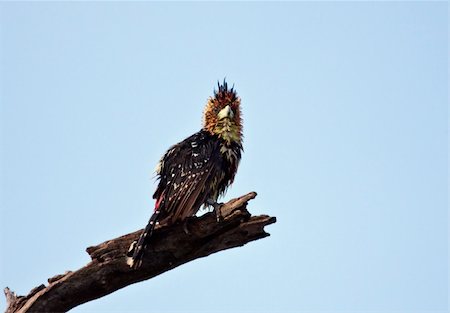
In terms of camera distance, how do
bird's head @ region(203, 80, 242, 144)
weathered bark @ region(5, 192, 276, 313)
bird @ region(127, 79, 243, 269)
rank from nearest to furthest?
weathered bark @ region(5, 192, 276, 313) < bird @ region(127, 79, 243, 269) < bird's head @ region(203, 80, 242, 144)

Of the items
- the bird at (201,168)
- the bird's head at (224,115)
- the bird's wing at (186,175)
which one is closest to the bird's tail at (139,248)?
the bird at (201,168)

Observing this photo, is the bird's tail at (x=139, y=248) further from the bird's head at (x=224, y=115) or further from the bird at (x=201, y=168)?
the bird's head at (x=224, y=115)

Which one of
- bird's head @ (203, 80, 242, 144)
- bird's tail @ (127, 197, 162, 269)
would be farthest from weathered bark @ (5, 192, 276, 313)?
bird's head @ (203, 80, 242, 144)

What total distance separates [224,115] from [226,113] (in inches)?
1.4

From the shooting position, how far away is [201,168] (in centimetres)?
815

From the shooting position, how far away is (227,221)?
23.7ft

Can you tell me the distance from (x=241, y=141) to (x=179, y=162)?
960 mm

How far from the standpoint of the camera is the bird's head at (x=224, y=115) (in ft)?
28.7

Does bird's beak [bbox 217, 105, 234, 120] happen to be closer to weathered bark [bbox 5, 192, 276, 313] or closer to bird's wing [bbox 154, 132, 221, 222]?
bird's wing [bbox 154, 132, 221, 222]

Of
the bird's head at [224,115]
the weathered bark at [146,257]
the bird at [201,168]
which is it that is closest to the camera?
the weathered bark at [146,257]

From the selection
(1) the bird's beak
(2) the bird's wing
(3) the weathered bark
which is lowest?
(3) the weathered bark

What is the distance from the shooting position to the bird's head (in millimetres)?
8758

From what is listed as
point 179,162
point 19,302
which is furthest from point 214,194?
point 19,302

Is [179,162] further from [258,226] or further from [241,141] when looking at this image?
[258,226]
